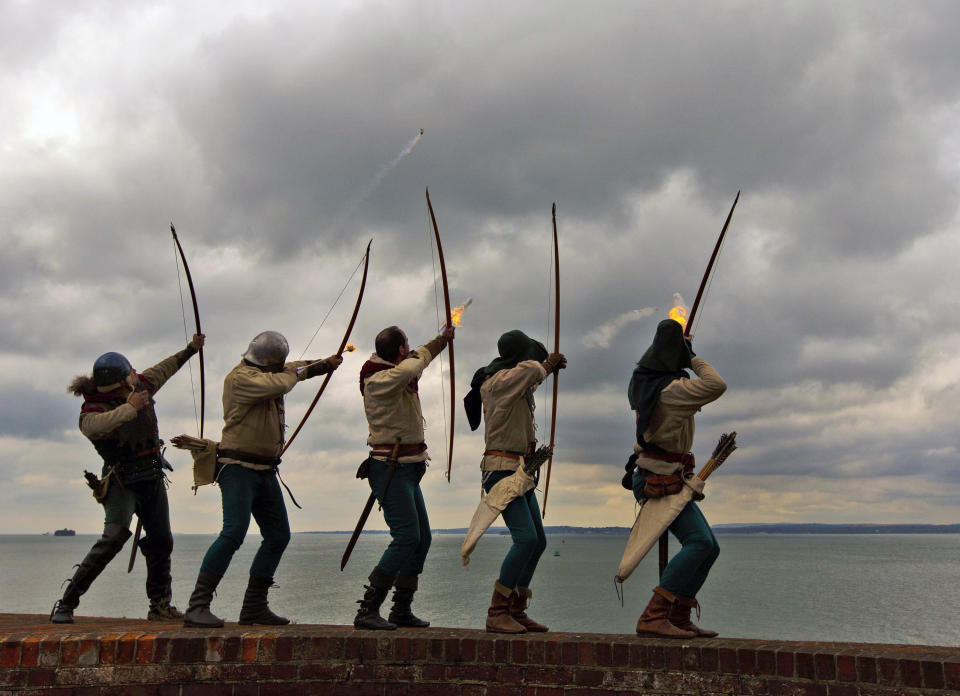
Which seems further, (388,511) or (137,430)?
(137,430)

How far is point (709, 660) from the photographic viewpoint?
12.8 ft

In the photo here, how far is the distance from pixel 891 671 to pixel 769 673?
54 centimetres

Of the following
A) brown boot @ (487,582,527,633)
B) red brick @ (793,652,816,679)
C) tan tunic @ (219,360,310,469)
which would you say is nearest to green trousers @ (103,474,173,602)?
tan tunic @ (219,360,310,469)

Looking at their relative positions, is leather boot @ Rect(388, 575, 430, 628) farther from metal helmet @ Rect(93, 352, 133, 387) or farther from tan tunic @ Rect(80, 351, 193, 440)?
metal helmet @ Rect(93, 352, 133, 387)

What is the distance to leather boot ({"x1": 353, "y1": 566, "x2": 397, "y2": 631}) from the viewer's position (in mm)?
4664

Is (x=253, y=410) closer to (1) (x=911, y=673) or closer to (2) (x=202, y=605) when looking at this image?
(2) (x=202, y=605)

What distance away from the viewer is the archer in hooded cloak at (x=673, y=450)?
4391 millimetres

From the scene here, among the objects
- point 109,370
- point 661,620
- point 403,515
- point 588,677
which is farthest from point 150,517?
point 661,620

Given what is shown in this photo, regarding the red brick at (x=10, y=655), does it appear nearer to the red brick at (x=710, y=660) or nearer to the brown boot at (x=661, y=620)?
the brown boot at (x=661, y=620)

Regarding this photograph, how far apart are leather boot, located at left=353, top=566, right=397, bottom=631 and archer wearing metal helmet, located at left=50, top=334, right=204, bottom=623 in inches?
67.8

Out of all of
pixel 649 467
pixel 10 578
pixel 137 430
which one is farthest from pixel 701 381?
pixel 10 578

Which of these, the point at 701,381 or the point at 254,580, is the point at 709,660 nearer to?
the point at 701,381

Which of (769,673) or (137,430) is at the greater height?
(137,430)

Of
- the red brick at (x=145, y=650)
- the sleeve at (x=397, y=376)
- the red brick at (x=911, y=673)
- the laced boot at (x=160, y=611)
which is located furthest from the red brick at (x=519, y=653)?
the laced boot at (x=160, y=611)
